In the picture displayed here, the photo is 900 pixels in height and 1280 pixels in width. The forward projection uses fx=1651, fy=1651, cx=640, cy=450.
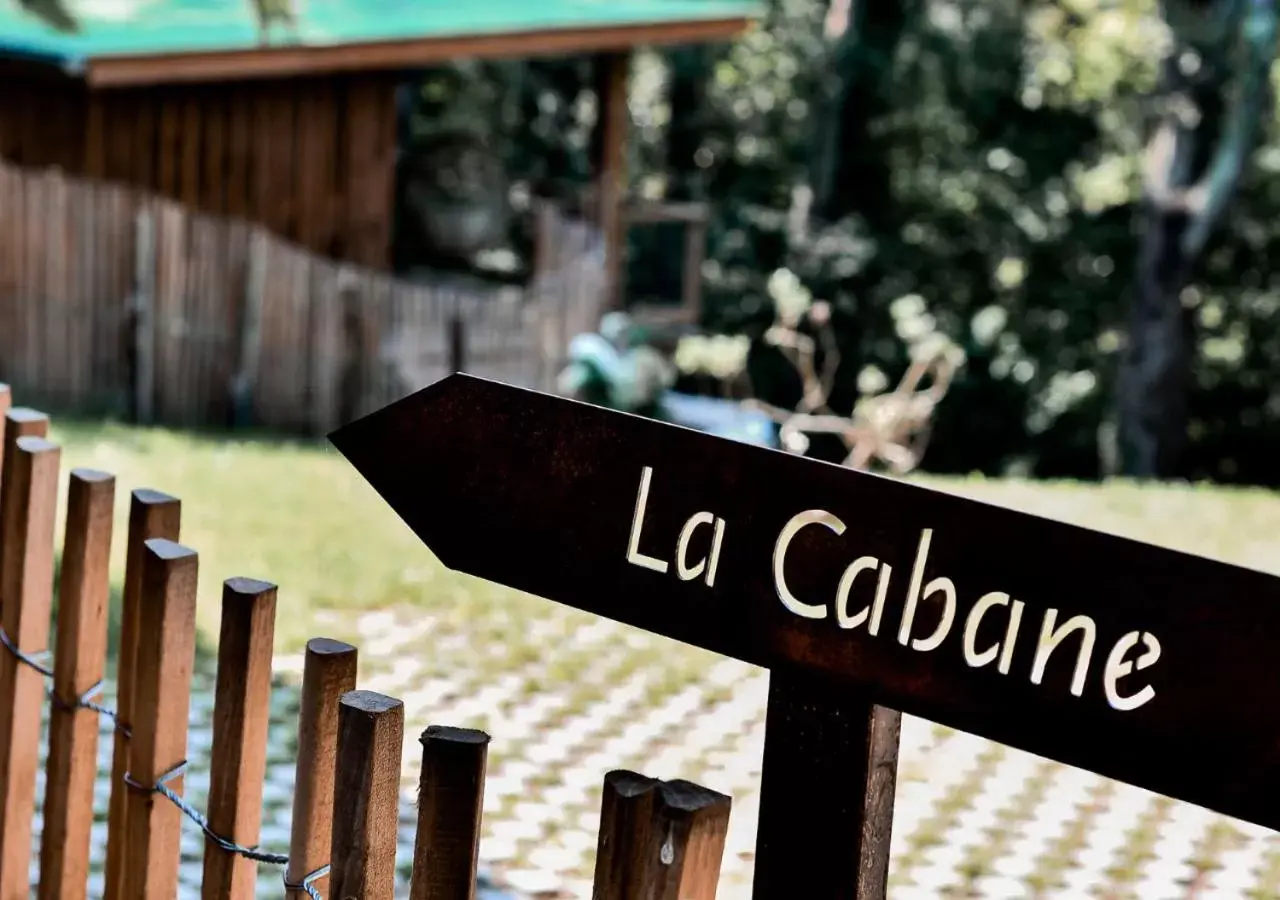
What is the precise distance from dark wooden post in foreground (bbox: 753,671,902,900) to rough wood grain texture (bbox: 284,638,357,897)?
23.8 inches

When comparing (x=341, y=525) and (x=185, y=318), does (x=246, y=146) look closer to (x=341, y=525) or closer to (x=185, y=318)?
(x=185, y=318)

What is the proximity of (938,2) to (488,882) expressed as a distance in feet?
89.1

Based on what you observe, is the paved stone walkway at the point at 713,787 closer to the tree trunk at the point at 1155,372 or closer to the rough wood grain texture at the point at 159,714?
the rough wood grain texture at the point at 159,714

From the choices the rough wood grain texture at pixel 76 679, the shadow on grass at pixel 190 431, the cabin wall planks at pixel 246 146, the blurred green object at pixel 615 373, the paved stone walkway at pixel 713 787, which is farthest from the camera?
the cabin wall planks at pixel 246 146

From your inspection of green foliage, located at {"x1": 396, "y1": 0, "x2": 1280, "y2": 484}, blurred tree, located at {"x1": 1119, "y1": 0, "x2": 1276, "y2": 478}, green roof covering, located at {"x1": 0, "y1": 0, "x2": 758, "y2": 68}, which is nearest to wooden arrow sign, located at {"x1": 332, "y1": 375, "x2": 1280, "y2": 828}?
green roof covering, located at {"x1": 0, "y1": 0, "x2": 758, "y2": 68}

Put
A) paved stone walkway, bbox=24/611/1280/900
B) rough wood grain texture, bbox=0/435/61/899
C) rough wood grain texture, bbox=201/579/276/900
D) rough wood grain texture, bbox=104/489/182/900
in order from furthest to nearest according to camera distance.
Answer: paved stone walkway, bbox=24/611/1280/900 < rough wood grain texture, bbox=0/435/61/899 < rough wood grain texture, bbox=104/489/182/900 < rough wood grain texture, bbox=201/579/276/900

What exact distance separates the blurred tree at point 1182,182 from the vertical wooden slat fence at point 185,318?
9123mm

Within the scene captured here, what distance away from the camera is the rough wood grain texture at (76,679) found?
2.71 m

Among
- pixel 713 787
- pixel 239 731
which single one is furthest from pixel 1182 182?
pixel 239 731

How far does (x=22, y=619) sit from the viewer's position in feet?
9.75

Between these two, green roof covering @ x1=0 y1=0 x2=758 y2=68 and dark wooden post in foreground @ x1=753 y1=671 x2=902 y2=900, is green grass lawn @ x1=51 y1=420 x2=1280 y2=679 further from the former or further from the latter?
dark wooden post in foreground @ x1=753 y1=671 x2=902 y2=900

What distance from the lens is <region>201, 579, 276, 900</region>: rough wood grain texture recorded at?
2260mm

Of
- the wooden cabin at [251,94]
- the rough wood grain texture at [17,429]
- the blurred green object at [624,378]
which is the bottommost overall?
the blurred green object at [624,378]

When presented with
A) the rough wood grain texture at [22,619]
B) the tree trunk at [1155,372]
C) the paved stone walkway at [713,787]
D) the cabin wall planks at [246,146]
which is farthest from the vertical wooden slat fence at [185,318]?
the rough wood grain texture at [22,619]
